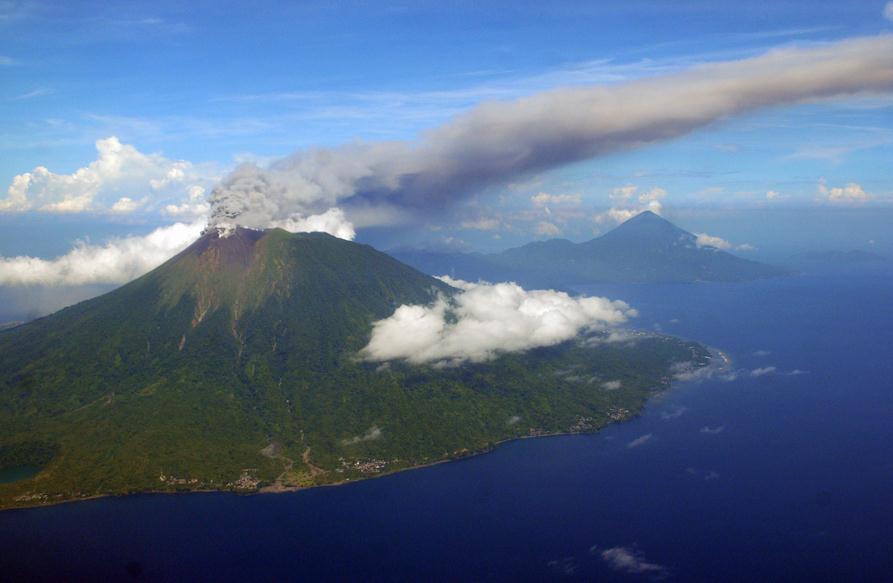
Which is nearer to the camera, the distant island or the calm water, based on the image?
the calm water

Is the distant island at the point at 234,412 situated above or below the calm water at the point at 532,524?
above

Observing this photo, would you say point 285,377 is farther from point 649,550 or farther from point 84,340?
point 649,550

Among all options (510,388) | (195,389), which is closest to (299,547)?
(195,389)

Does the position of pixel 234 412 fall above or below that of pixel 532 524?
above

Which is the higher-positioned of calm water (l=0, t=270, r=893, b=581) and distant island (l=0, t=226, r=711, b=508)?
distant island (l=0, t=226, r=711, b=508)

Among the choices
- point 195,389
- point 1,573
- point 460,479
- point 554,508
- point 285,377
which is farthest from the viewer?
point 285,377

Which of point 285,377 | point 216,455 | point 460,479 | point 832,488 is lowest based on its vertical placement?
point 832,488

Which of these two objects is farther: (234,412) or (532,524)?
(234,412)

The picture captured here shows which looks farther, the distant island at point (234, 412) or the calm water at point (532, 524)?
the distant island at point (234, 412)
